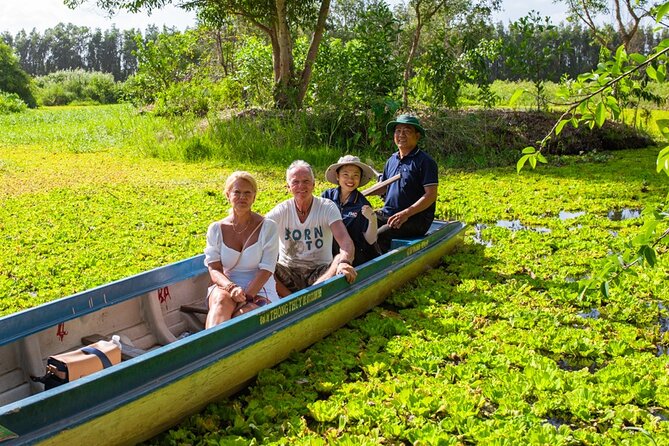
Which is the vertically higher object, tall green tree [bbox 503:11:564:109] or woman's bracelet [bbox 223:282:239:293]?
tall green tree [bbox 503:11:564:109]

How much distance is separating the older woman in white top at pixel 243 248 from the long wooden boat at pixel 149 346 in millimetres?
332

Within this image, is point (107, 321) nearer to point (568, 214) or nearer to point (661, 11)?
point (661, 11)

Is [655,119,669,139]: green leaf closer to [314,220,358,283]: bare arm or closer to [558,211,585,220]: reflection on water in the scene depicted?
[314,220,358,283]: bare arm

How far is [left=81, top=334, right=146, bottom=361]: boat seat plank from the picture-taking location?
3.87 meters

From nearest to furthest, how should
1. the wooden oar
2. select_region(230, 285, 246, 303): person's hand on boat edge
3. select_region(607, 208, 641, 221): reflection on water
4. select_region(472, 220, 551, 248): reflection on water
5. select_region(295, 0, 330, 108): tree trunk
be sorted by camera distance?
select_region(230, 285, 246, 303): person's hand on boat edge, the wooden oar, select_region(472, 220, 551, 248): reflection on water, select_region(607, 208, 641, 221): reflection on water, select_region(295, 0, 330, 108): tree trunk

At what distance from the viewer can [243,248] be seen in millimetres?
4480

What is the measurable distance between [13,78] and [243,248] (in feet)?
148

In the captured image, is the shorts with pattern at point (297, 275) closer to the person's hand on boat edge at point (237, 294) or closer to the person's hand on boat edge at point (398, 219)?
the person's hand on boat edge at point (237, 294)

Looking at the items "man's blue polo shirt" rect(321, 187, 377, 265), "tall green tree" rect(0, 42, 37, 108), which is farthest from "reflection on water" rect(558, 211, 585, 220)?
"tall green tree" rect(0, 42, 37, 108)

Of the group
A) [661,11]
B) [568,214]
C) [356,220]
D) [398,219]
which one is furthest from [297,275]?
[568,214]

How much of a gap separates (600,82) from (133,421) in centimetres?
263

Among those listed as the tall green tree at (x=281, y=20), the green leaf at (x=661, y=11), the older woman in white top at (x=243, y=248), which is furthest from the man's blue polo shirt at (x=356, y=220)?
the tall green tree at (x=281, y=20)

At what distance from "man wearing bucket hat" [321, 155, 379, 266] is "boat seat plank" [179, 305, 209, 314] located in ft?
4.38

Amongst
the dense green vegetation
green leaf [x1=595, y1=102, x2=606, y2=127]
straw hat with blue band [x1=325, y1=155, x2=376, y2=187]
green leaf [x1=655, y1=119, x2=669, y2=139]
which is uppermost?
green leaf [x1=595, y1=102, x2=606, y2=127]
